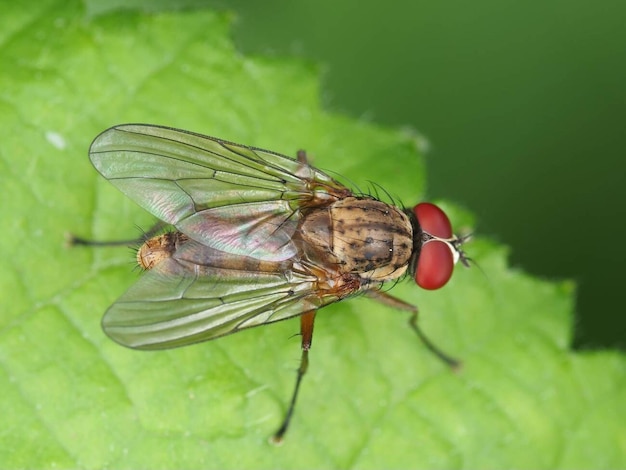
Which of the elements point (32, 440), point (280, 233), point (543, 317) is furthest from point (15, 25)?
point (543, 317)

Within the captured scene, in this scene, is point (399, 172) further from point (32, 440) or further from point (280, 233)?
point (32, 440)

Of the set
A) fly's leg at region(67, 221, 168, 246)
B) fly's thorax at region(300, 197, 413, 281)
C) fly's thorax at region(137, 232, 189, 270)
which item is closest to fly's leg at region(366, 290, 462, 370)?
fly's thorax at region(300, 197, 413, 281)

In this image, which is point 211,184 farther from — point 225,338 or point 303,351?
point 303,351

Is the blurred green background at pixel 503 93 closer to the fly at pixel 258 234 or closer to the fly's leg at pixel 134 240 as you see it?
the fly at pixel 258 234

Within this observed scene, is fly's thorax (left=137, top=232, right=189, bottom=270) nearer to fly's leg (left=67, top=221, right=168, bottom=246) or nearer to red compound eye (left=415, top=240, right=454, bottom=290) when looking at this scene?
fly's leg (left=67, top=221, right=168, bottom=246)

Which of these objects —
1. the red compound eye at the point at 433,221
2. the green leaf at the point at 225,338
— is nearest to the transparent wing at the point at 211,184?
the green leaf at the point at 225,338
